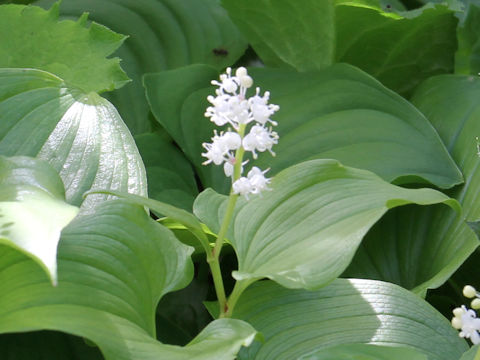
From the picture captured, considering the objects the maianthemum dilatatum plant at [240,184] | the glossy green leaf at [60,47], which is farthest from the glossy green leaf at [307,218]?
the glossy green leaf at [60,47]

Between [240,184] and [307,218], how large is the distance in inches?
5.1

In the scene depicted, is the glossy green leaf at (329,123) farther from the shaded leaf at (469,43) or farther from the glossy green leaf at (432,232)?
the shaded leaf at (469,43)

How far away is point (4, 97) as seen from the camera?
0.83m

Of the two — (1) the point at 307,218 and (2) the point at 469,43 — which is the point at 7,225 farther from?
(2) the point at 469,43

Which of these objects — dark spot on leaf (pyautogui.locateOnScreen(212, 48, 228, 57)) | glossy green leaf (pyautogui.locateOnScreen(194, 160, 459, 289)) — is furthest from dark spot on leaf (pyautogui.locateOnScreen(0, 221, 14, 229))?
dark spot on leaf (pyautogui.locateOnScreen(212, 48, 228, 57))

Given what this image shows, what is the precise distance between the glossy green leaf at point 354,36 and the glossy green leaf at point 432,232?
19cm

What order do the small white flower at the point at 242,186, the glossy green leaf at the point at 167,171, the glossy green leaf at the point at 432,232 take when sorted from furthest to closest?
the glossy green leaf at the point at 167,171 → the glossy green leaf at the point at 432,232 → the small white flower at the point at 242,186

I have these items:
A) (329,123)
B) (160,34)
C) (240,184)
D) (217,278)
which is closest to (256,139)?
(240,184)

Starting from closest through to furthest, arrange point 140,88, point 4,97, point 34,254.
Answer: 1. point 34,254
2. point 4,97
3. point 140,88

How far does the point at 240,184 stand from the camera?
62 centimetres

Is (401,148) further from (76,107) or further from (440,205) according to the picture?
(76,107)

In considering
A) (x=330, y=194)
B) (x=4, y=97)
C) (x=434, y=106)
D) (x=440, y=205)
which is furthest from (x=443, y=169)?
(x=4, y=97)

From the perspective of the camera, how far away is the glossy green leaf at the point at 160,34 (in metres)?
1.26

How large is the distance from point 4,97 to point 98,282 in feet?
1.14
